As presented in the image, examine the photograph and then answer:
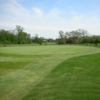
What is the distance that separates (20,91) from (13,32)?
12343cm

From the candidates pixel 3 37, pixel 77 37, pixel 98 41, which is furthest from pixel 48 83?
pixel 77 37

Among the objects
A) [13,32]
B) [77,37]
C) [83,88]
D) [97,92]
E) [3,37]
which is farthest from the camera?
[77,37]

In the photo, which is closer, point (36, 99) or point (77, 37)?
point (36, 99)

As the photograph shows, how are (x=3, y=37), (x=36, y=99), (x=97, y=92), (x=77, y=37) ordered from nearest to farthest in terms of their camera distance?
(x=36, y=99) → (x=97, y=92) → (x=3, y=37) → (x=77, y=37)

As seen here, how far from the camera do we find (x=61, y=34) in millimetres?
150000

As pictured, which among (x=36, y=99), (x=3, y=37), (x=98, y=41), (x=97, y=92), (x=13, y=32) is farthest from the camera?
(x=13, y=32)

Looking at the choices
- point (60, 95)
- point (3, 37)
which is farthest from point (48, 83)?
point (3, 37)

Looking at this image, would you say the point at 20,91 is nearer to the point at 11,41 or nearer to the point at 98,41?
the point at 98,41

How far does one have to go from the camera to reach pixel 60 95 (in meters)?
9.30

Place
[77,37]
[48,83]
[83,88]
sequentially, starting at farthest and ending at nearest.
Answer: [77,37], [48,83], [83,88]

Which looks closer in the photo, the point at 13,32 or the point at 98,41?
the point at 98,41

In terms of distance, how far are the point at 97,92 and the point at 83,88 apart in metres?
0.93

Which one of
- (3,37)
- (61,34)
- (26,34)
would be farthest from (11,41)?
(61,34)

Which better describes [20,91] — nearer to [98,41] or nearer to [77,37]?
[98,41]
